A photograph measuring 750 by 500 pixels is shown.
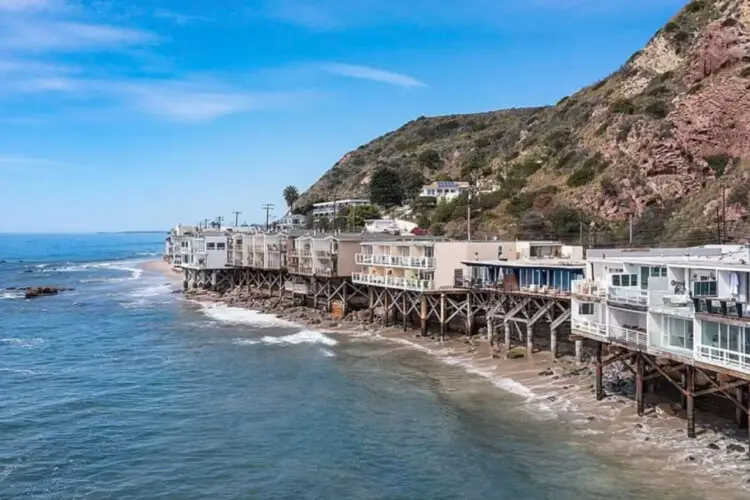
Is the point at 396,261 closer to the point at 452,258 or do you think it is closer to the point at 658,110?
the point at 452,258

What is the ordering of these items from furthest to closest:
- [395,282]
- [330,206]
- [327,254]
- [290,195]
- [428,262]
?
[290,195]
[330,206]
[327,254]
[395,282]
[428,262]

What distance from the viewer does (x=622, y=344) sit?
103 feet

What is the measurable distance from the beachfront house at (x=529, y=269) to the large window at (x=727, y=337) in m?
13.2

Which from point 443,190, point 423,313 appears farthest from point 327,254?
point 443,190

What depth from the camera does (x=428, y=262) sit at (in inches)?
2135

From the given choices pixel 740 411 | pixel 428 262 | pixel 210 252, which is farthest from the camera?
pixel 210 252

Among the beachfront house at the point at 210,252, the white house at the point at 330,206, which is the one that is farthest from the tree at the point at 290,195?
the beachfront house at the point at 210,252

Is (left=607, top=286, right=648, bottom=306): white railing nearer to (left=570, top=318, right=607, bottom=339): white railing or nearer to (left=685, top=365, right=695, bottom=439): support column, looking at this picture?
(left=570, top=318, right=607, bottom=339): white railing

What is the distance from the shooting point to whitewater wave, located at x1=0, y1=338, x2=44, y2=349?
5691 centimetres

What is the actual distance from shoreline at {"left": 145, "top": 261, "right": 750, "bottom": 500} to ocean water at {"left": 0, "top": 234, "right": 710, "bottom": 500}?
2.77ft

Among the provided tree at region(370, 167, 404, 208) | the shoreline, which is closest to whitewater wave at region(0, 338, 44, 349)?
the shoreline

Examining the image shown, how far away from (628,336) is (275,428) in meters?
17.3

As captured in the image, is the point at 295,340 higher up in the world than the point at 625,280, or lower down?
lower down

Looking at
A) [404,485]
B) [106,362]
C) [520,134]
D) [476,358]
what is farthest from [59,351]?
[520,134]
